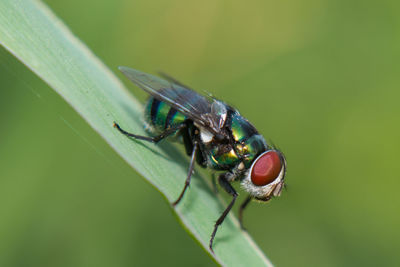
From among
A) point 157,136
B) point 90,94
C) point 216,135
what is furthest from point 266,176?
point 90,94

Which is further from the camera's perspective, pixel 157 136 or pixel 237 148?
pixel 237 148

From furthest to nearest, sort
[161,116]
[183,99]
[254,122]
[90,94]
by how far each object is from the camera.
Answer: [254,122], [161,116], [183,99], [90,94]

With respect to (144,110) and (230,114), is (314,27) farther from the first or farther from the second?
(144,110)

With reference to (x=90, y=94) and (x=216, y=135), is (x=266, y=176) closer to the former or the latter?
(x=216, y=135)

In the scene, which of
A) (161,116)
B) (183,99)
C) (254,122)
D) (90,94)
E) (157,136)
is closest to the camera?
(90,94)

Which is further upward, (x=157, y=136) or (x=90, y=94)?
(x=90, y=94)

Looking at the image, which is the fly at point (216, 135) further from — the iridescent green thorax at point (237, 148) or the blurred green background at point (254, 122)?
the blurred green background at point (254, 122)

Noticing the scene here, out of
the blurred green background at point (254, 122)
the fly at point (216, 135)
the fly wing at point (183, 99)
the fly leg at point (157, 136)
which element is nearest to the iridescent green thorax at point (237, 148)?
the fly at point (216, 135)
